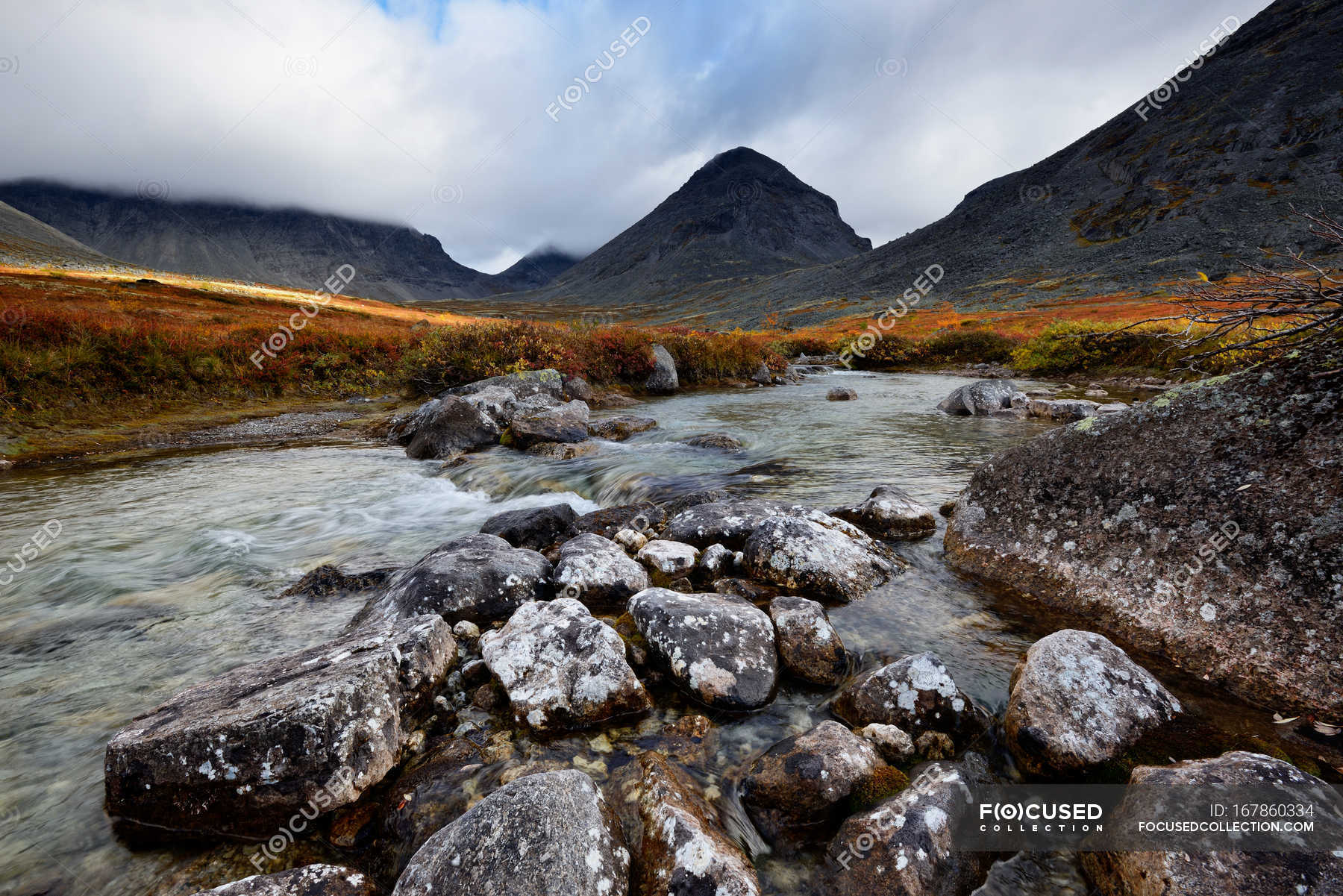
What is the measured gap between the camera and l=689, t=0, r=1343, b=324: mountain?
73.2 meters

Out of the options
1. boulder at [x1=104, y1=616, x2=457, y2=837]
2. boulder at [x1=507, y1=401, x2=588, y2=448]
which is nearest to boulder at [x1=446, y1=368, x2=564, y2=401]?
boulder at [x1=507, y1=401, x2=588, y2=448]

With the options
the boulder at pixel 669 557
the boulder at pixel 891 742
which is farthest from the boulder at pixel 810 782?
the boulder at pixel 669 557

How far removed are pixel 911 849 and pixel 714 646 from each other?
73.0 inches

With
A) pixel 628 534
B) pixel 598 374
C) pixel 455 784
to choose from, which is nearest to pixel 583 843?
pixel 455 784

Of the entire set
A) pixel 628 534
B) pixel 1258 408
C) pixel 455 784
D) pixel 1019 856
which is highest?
pixel 1258 408

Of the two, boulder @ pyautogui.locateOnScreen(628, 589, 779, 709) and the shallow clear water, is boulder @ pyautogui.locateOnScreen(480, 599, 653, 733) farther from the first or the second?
the shallow clear water

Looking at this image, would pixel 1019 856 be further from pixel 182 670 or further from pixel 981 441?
pixel 981 441

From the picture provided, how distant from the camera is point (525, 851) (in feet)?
8.47

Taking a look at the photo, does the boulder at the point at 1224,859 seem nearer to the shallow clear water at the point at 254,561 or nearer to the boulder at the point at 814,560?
the shallow clear water at the point at 254,561

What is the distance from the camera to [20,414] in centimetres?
1397

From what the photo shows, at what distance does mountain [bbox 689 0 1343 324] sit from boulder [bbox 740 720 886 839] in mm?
79074

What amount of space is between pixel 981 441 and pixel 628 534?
10154mm

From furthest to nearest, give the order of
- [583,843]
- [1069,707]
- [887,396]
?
[887,396]
[1069,707]
[583,843]

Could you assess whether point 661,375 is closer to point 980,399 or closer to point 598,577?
point 980,399
